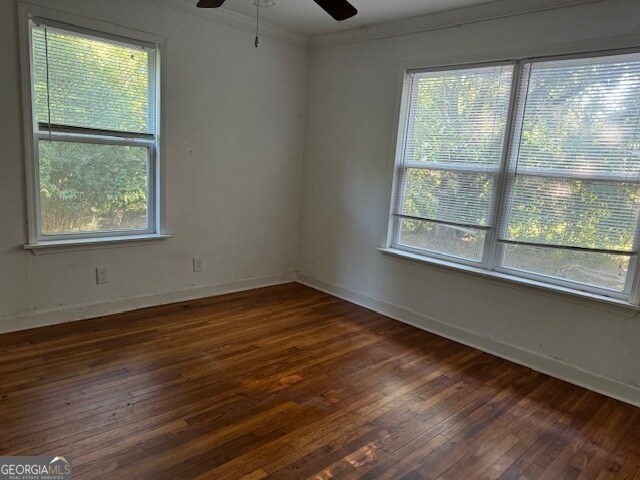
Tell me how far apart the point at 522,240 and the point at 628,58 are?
48.8 inches

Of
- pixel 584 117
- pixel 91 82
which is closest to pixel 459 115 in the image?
pixel 584 117

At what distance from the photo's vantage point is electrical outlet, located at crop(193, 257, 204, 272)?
394 centimetres

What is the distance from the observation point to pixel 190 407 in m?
2.30

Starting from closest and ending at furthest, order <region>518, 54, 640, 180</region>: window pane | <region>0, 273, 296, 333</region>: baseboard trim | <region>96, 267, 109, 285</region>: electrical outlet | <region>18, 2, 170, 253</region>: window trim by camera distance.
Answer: <region>518, 54, 640, 180</region>: window pane
<region>18, 2, 170, 253</region>: window trim
<region>0, 273, 296, 333</region>: baseboard trim
<region>96, 267, 109, 285</region>: electrical outlet

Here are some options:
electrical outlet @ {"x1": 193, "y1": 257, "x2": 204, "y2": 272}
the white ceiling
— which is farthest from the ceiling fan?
electrical outlet @ {"x1": 193, "y1": 257, "x2": 204, "y2": 272}

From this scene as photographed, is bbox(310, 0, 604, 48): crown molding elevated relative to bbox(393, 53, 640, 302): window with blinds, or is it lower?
elevated

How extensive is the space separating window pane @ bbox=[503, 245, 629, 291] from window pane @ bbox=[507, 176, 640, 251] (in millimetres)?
67

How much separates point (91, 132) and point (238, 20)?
61.1 inches

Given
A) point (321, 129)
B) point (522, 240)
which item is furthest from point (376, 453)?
point (321, 129)

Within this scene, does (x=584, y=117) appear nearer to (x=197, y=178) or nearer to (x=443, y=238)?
(x=443, y=238)

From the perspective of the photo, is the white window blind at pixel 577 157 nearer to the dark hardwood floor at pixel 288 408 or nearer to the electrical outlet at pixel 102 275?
the dark hardwood floor at pixel 288 408

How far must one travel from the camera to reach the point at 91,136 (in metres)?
3.19

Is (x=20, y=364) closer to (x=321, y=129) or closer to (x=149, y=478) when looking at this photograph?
(x=149, y=478)

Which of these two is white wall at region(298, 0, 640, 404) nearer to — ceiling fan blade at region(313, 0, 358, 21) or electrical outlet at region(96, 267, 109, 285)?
ceiling fan blade at region(313, 0, 358, 21)
